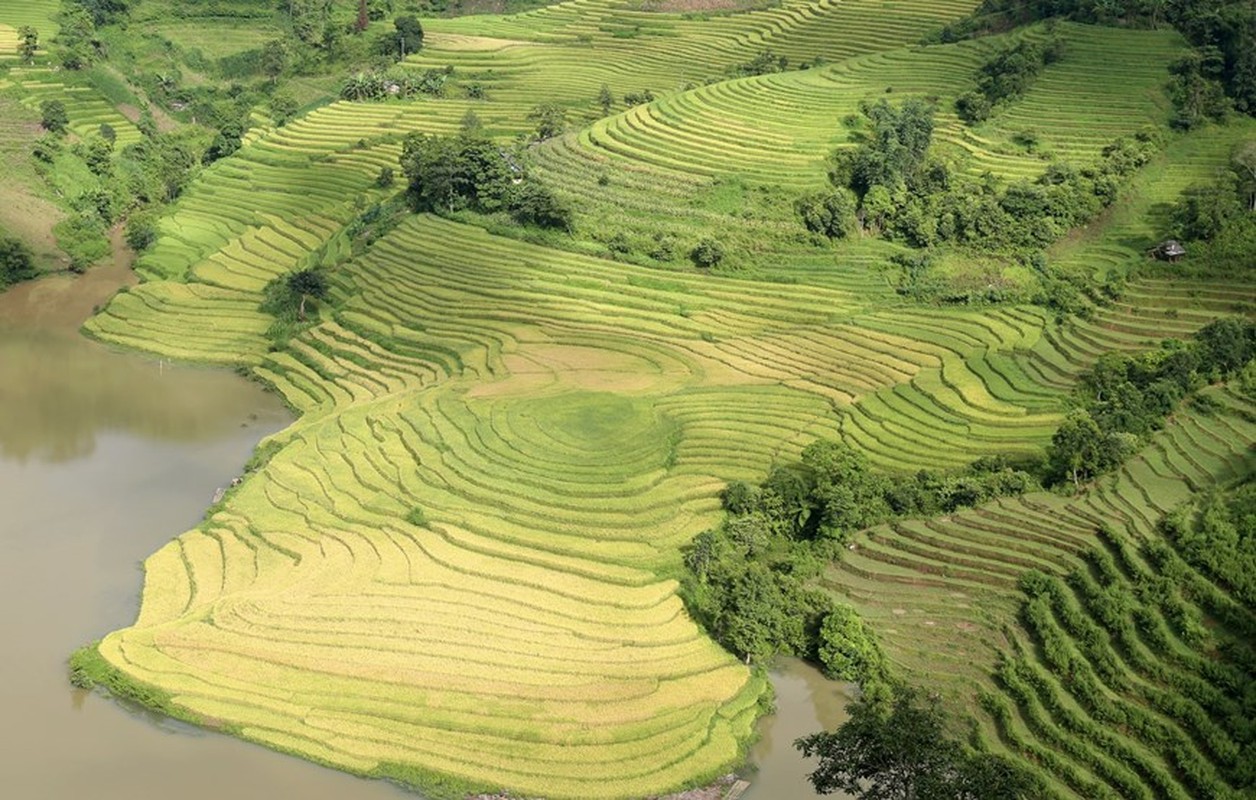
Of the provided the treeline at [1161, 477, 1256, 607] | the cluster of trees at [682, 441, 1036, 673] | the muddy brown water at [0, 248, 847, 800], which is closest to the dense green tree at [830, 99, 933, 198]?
the cluster of trees at [682, 441, 1036, 673]

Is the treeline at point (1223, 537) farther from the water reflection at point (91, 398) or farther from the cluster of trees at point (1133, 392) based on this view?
the water reflection at point (91, 398)

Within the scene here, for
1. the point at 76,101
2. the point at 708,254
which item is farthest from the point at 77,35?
the point at 708,254

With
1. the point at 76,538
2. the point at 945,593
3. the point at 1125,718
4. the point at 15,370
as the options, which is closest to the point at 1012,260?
the point at 945,593

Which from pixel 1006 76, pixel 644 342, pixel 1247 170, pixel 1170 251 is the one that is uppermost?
pixel 1006 76

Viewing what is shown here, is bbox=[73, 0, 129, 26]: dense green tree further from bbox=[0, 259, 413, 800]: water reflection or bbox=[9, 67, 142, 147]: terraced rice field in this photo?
bbox=[0, 259, 413, 800]: water reflection

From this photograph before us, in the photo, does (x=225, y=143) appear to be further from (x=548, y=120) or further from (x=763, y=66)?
(x=763, y=66)

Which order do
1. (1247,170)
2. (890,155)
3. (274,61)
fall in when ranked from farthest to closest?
1. (274,61)
2. (890,155)
3. (1247,170)
